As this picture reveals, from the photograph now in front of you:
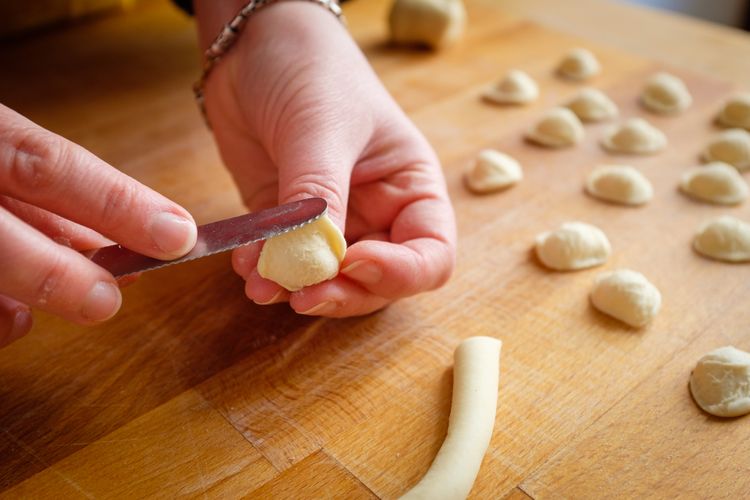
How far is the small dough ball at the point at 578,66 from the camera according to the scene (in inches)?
76.9

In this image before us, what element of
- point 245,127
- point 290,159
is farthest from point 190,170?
point 290,159

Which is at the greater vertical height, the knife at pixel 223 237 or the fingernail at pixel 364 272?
the knife at pixel 223 237

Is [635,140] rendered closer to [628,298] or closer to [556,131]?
[556,131]

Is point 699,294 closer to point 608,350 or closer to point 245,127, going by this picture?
point 608,350

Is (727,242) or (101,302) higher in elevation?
(101,302)

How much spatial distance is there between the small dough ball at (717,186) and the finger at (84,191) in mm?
1066

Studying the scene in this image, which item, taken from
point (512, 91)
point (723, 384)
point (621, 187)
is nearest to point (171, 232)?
point (723, 384)

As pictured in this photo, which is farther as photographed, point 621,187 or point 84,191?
point 621,187

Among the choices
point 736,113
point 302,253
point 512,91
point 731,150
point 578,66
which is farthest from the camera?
point 578,66

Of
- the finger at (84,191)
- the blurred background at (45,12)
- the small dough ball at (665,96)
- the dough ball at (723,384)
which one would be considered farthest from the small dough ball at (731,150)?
the blurred background at (45,12)

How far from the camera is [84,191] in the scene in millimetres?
874

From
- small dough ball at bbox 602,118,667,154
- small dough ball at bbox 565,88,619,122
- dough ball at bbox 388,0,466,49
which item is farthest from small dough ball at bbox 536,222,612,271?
dough ball at bbox 388,0,466,49

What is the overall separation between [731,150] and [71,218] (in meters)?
1.34

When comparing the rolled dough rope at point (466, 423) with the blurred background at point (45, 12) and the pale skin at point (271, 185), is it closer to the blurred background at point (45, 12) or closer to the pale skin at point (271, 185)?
the pale skin at point (271, 185)
